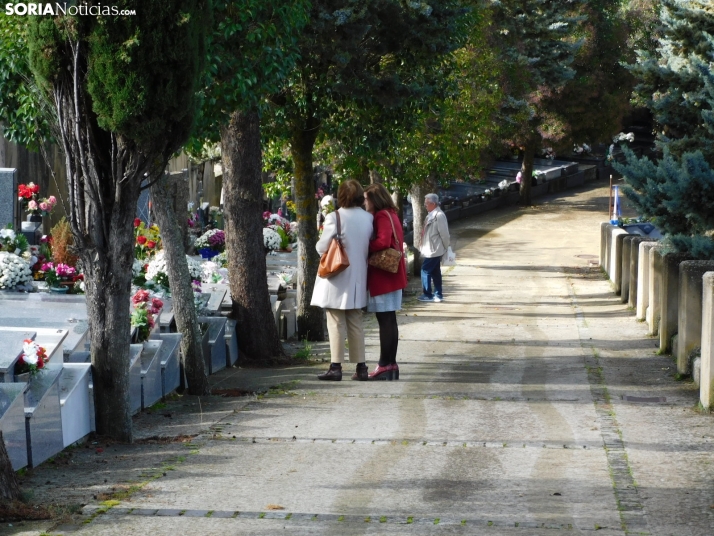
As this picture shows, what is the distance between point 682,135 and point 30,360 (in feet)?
48.0

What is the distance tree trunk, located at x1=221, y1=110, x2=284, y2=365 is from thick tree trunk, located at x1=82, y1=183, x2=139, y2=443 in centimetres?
438

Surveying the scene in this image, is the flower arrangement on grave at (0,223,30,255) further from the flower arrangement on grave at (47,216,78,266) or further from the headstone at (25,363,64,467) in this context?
the headstone at (25,363,64,467)

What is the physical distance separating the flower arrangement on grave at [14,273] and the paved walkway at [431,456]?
2.17m

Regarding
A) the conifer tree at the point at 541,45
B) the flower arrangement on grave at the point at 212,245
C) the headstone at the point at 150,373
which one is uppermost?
the conifer tree at the point at 541,45

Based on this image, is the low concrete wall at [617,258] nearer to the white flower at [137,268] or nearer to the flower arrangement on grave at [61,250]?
the white flower at [137,268]

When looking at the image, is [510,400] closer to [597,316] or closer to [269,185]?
[597,316]

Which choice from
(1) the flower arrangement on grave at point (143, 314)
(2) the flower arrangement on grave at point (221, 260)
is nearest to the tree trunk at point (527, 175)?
(2) the flower arrangement on grave at point (221, 260)

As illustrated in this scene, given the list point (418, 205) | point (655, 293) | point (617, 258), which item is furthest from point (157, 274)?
point (418, 205)

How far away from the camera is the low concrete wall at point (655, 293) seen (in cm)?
1321

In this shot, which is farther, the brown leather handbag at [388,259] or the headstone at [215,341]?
the headstone at [215,341]

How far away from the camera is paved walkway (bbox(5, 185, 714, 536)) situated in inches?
214

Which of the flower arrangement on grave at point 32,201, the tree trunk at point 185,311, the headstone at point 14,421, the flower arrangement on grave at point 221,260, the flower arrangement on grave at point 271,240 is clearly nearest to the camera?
the headstone at point 14,421

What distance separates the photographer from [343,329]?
999cm

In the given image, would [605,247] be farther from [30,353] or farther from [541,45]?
[30,353]
